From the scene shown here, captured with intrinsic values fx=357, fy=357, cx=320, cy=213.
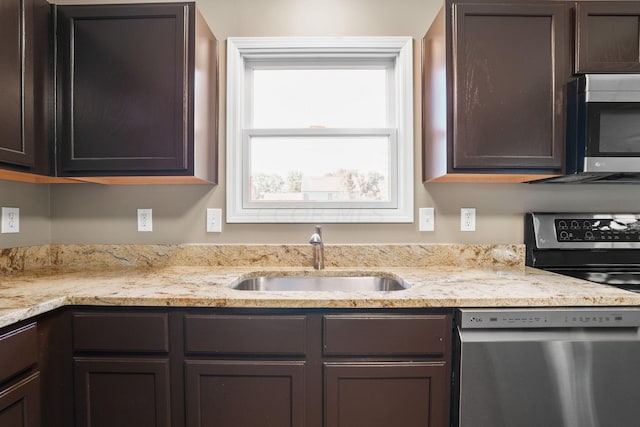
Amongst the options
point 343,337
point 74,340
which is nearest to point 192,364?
point 74,340

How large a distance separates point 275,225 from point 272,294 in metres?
0.71

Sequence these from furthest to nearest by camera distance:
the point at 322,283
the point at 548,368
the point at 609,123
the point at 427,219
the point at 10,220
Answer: the point at 427,219 < the point at 322,283 < the point at 10,220 < the point at 609,123 < the point at 548,368

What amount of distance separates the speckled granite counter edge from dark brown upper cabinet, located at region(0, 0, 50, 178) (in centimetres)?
57

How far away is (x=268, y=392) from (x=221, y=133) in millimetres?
1345

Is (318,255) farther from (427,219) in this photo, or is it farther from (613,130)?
(613,130)

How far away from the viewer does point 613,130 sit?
5.06 ft

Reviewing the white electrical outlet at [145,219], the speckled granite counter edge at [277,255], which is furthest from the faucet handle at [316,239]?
the white electrical outlet at [145,219]

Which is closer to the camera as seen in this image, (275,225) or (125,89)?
(125,89)

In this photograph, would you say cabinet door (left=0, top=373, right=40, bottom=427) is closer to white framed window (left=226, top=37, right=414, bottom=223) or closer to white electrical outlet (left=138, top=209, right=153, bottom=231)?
white electrical outlet (left=138, top=209, right=153, bottom=231)

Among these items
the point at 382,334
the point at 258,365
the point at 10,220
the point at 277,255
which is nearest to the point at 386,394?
the point at 382,334

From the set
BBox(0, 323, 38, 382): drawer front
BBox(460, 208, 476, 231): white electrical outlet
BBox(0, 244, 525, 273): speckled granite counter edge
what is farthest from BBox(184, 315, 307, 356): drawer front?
BBox(460, 208, 476, 231): white electrical outlet

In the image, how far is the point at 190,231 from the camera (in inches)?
78.5

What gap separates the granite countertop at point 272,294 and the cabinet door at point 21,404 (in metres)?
0.22

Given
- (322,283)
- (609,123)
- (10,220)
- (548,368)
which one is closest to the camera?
(548,368)
